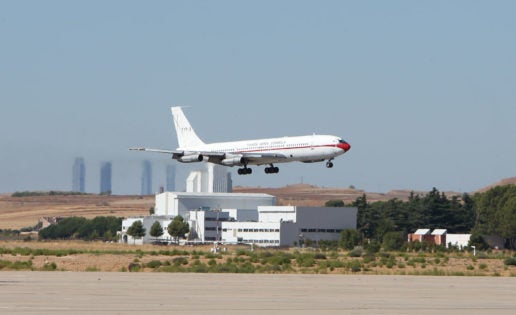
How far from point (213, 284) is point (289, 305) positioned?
38.4 feet

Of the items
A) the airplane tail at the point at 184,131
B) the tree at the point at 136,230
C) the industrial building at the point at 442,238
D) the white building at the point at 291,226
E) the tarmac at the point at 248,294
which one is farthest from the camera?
the tree at the point at 136,230

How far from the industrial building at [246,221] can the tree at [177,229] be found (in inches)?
83.1

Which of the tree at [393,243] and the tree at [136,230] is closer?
the tree at [393,243]

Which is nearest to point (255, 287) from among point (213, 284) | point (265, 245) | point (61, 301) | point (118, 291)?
point (213, 284)

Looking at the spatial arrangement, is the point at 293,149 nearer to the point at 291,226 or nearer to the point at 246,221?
the point at 291,226

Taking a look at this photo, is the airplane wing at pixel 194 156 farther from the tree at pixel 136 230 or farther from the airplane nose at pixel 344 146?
the tree at pixel 136 230

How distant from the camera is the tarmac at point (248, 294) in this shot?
38.3m

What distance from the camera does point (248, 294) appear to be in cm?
4497

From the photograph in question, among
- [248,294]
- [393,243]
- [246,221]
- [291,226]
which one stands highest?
[246,221]

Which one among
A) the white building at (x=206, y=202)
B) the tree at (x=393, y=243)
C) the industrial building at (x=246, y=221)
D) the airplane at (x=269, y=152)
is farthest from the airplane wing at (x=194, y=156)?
the white building at (x=206, y=202)

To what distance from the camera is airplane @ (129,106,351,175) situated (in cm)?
9725

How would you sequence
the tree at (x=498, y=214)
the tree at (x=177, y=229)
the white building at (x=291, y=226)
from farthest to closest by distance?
the tree at (x=177, y=229) < the white building at (x=291, y=226) < the tree at (x=498, y=214)

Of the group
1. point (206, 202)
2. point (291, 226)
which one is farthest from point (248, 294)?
point (206, 202)

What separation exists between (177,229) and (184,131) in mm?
47058
